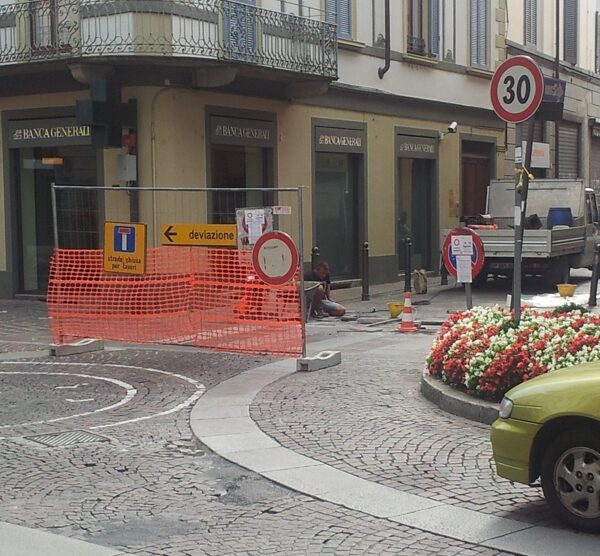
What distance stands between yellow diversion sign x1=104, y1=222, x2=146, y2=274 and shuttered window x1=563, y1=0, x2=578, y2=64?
25.6 meters

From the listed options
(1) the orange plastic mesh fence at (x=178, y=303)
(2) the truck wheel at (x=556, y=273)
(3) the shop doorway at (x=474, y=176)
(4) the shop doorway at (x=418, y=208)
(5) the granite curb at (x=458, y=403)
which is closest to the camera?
(5) the granite curb at (x=458, y=403)

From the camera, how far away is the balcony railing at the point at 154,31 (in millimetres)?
15883

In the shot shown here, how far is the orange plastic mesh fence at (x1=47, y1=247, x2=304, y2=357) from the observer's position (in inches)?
460

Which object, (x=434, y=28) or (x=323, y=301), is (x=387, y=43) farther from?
(x=323, y=301)

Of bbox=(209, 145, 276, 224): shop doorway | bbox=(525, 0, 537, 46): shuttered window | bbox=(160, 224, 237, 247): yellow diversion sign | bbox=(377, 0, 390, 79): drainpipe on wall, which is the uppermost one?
bbox=(525, 0, 537, 46): shuttered window

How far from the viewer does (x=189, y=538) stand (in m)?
5.50

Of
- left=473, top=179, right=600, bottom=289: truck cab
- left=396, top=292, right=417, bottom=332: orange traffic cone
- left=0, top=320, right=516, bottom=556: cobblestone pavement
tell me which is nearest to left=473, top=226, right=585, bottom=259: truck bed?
left=473, top=179, right=600, bottom=289: truck cab

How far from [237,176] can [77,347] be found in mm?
7376

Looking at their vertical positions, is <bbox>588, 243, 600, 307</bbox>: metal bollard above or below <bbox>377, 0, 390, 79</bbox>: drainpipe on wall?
below

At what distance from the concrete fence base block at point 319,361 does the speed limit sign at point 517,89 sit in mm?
3633

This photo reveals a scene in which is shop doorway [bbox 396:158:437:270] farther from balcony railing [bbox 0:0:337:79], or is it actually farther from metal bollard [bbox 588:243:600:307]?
metal bollard [bbox 588:243:600:307]

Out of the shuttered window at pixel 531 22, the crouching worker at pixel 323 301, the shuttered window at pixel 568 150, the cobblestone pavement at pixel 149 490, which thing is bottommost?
the cobblestone pavement at pixel 149 490

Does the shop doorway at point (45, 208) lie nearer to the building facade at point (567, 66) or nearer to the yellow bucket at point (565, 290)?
the yellow bucket at point (565, 290)

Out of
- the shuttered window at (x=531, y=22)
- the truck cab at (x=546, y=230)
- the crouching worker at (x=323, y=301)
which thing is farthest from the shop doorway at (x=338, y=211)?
the shuttered window at (x=531, y=22)
